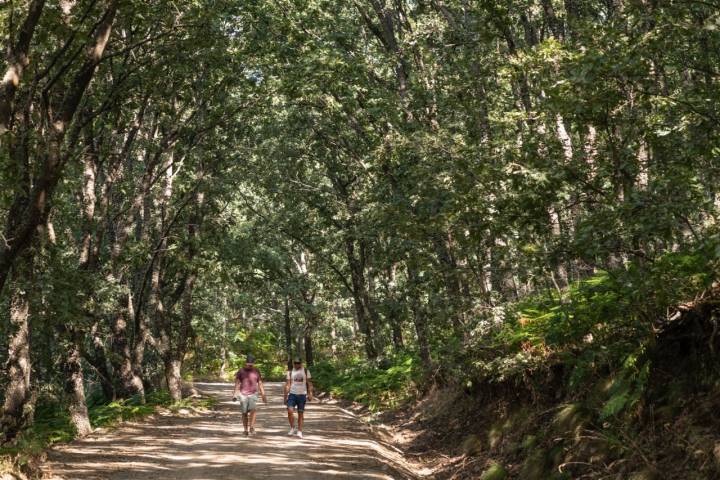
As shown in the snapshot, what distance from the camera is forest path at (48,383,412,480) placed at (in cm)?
1134

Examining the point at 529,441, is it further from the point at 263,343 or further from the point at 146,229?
the point at 263,343

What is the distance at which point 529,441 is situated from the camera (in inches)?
431

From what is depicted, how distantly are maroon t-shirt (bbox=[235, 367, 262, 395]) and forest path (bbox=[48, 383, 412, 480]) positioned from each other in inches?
40.6

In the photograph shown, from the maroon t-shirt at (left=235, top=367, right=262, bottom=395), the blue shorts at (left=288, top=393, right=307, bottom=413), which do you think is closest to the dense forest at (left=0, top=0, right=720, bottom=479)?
the blue shorts at (left=288, top=393, right=307, bottom=413)

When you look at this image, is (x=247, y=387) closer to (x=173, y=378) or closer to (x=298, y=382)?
(x=298, y=382)

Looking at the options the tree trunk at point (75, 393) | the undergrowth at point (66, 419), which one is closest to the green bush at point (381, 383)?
the undergrowth at point (66, 419)

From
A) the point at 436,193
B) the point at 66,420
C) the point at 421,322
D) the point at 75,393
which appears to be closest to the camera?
the point at 436,193

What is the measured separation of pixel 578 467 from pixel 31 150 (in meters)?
11.7

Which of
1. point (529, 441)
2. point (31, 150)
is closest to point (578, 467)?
point (529, 441)

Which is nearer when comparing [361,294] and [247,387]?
[247,387]

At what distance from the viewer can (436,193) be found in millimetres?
15141

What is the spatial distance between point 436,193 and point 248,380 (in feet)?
19.3

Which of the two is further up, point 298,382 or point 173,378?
point 298,382

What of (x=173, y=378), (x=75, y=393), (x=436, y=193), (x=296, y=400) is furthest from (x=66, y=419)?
(x=436, y=193)
